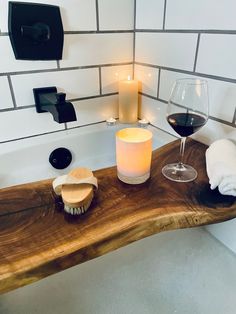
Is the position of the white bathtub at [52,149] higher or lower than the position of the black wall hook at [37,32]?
lower

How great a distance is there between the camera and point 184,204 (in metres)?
0.41

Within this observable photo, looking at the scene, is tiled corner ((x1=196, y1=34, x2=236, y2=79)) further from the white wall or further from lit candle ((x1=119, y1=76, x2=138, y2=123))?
lit candle ((x1=119, y1=76, x2=138, y2=123))

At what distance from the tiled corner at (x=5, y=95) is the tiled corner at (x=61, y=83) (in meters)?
0.02

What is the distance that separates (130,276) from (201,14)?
0.66 metres

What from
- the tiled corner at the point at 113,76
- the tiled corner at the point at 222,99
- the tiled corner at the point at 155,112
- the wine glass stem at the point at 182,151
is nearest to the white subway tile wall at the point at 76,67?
the tiled corner at the point at 113,76

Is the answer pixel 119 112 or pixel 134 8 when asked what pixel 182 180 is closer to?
pixel 119 112

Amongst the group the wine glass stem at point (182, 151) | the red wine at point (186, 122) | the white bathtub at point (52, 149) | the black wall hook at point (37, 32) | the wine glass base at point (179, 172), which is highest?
the black wall hook at point (37, 32)

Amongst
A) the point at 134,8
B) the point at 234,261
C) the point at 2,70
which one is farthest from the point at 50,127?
the point at 234,261

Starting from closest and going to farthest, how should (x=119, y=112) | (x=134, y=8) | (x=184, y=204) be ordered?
1. (x=184, y=204)
2. (x=134, y=8)
3. (x=119, y=112)

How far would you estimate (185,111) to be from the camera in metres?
0.50

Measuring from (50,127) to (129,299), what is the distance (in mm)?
527

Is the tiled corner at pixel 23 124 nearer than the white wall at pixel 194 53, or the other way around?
the white wall at pixel 194 53

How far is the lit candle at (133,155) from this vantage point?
1.41ft

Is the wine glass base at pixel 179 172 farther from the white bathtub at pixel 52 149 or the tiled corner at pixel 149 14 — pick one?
the tiled corner at pixel 149 14
